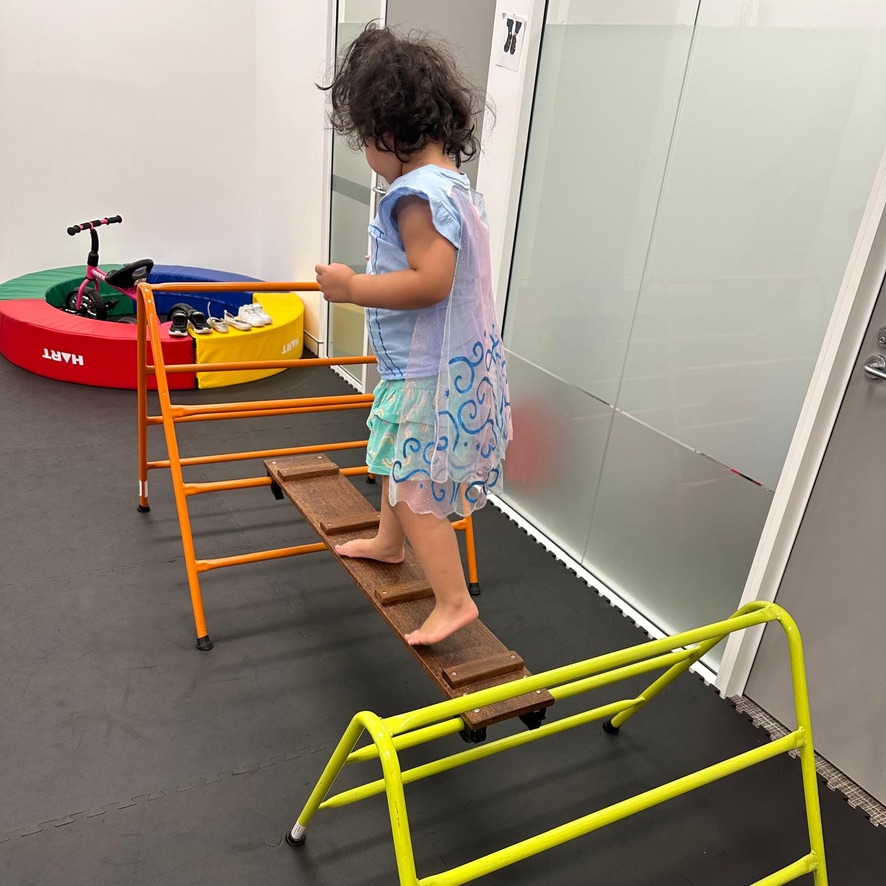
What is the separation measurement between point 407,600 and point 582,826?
31.0 inches

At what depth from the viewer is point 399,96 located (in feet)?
5.58

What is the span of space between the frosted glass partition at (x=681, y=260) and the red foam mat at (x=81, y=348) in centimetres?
202

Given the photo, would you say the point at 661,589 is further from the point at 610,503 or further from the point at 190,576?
the point at 190,576

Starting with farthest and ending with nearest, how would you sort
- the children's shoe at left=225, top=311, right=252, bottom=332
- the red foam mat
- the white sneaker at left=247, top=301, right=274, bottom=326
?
the white sneaker at left=247, top=301, right=274, bottom=326 < the children's shoe at left=225, top=311, right=252, bottom=332 < the red foam mat

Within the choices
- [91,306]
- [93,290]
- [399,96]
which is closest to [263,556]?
[399,96]

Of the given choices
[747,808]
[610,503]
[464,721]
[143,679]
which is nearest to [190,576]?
[143,679]

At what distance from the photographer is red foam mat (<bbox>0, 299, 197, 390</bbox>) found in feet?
14.2

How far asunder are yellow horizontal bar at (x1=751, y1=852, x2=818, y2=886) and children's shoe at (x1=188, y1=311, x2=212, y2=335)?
3728 mm

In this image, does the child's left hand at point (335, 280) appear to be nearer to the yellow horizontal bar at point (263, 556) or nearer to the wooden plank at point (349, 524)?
the wooden plank at point (349, 524)

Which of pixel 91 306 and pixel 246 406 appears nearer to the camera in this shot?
pixel 246 406

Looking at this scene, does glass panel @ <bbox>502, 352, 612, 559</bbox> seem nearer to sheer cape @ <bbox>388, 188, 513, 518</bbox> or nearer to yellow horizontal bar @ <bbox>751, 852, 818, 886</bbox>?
sheer cape @ <bbox>388, 188, 513, 518</bbox>

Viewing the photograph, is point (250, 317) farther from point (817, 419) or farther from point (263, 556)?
point (817, 419)

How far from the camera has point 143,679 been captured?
242 cm

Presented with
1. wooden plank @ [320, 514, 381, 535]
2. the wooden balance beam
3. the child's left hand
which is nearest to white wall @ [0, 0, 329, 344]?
the wooden balance beam
